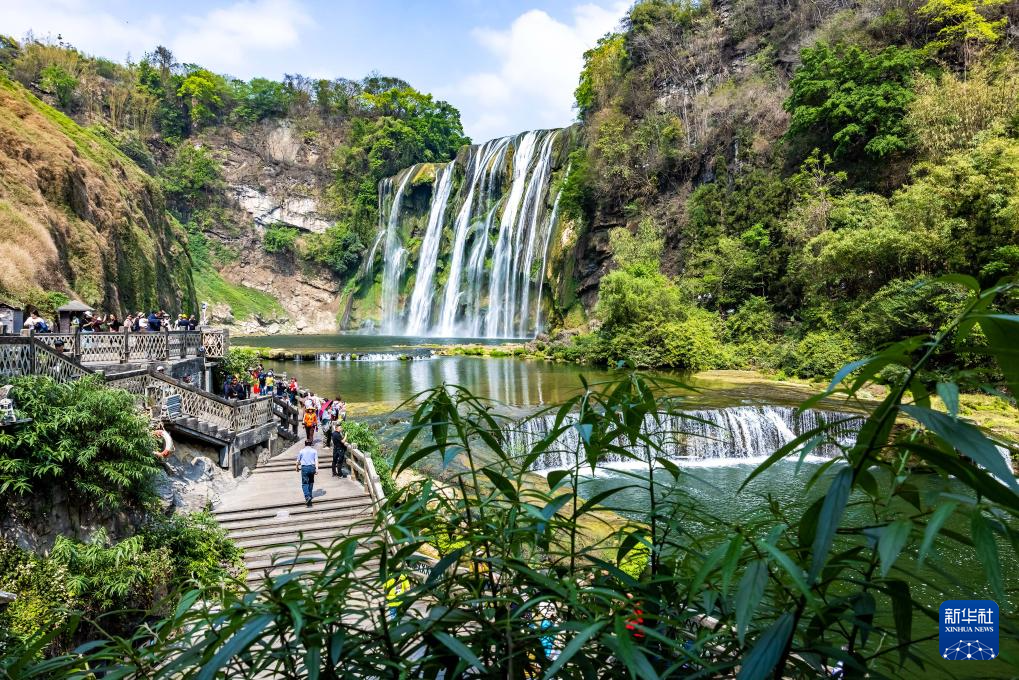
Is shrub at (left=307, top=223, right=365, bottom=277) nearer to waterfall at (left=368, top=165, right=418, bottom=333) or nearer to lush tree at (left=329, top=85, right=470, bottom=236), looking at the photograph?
lush tree at (left=329, top=85, right=470, bottom=236)

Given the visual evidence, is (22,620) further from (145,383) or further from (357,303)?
(357,303)

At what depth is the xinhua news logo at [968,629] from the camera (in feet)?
3.91

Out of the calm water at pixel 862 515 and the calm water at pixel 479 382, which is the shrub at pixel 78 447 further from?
the calm water at pixel 479 382

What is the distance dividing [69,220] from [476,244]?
2935 centimetres

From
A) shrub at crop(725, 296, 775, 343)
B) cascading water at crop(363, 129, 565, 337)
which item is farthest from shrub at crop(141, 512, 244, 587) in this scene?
cascading water at crop(363, 129, 565, 337)

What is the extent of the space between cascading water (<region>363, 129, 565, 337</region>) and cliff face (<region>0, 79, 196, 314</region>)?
22.5 metres

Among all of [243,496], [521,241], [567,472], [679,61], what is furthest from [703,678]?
[521,241]

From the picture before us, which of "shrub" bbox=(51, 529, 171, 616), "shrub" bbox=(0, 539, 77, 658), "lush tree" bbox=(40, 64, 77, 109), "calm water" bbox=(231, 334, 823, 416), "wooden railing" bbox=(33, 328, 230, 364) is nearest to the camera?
"shrub" bbox=(0, 539, 77, 658)

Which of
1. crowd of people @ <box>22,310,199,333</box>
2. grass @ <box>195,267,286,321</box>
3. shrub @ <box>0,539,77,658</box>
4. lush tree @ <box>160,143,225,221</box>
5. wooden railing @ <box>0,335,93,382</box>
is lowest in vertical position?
shrub @ <box>0,539,77,658</box>

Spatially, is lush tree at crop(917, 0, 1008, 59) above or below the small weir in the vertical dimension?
above

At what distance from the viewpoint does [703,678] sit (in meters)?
1.06

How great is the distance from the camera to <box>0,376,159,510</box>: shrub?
7.46 meters

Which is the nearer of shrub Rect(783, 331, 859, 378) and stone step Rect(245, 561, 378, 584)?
stone step Rect(245, 561, 378, 584)

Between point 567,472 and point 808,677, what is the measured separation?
1.84 feet
